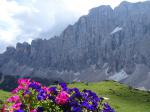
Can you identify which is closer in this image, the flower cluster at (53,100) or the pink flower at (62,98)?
the flower cluster at (53,100)

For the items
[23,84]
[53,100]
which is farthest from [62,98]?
[23,84]

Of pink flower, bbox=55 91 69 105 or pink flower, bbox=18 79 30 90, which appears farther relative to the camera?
pink flower, bbox=18 79 30 90

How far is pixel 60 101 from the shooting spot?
13.1 m

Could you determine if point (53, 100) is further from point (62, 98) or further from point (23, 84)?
point (23, 84)

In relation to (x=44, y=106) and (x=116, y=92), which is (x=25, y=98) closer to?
(x=44, y=106)

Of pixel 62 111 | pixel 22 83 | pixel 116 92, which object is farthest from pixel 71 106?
pixel 116 92

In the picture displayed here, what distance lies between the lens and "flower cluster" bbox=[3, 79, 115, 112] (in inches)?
508

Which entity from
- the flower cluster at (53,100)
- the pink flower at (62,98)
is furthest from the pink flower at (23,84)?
the pink flower at (62,98)

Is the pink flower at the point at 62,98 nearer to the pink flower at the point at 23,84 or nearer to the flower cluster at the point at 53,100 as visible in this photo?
the flower cluster at the point at 53,100

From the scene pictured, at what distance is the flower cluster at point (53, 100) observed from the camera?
12.9 metres

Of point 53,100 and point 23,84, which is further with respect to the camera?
point 23,84

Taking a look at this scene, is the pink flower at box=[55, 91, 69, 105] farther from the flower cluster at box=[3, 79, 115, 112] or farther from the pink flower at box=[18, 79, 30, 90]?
the pink flower at box=[18, 79, 30, 90]

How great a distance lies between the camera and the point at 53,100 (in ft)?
43.3

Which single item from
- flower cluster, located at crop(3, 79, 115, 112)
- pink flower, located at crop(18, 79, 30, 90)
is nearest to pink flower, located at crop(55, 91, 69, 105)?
flower cluster, located at crop(3, 79, 115, 112)
